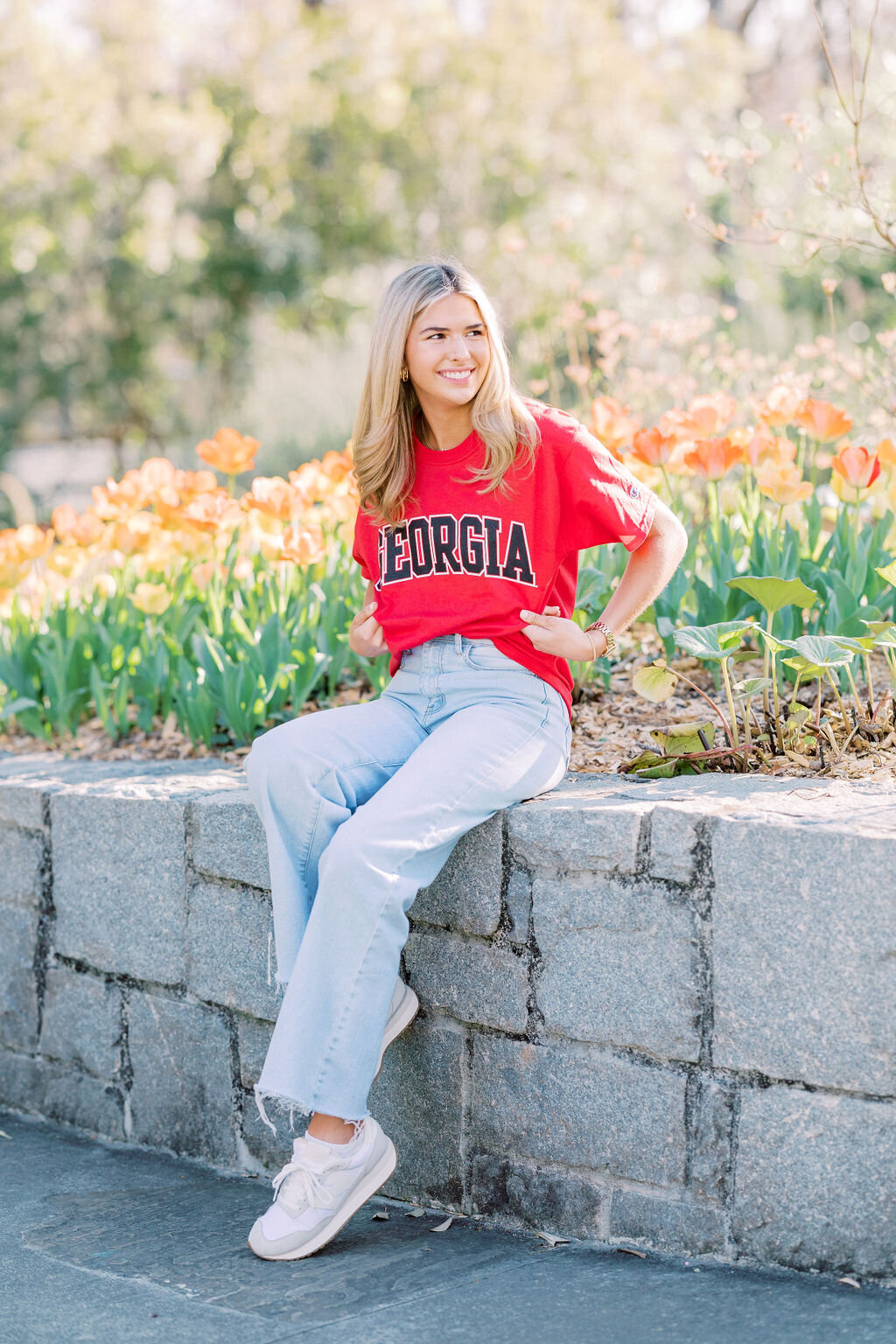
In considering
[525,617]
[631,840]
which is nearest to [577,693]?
[525,617]

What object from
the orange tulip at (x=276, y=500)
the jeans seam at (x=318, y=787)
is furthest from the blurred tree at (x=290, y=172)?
the jeans seam at (x=318, y=787)

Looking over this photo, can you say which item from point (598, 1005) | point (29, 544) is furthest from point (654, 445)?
point (29, 544)

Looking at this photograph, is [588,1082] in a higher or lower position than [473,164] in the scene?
lower

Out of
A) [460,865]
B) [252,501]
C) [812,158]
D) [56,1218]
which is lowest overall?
[56,1218]

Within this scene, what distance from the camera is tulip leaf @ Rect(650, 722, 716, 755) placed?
220 cm

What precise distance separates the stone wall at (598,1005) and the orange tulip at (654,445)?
2.68 feet

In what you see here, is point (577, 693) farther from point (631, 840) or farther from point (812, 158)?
point (812, 158)

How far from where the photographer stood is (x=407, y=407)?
7.32 ft

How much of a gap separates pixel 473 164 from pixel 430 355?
30.7 ft

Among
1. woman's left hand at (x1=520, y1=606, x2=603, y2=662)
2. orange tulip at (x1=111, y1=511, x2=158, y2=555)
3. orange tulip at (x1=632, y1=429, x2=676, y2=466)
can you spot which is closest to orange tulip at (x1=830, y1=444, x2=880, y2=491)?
orange tulip at (x1=632, y1=429, x2=676, y2=466)

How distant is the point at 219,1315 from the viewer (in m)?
1.73

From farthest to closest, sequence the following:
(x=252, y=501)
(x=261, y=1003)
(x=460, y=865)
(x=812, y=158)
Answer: (x=812, y=158), (x=252, y=501), (x=261, y=1003), (x=460, y=865)

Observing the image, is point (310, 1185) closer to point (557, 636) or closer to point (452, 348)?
point (557, 636)

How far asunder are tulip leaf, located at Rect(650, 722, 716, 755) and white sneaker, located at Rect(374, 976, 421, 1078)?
22.7 inches
